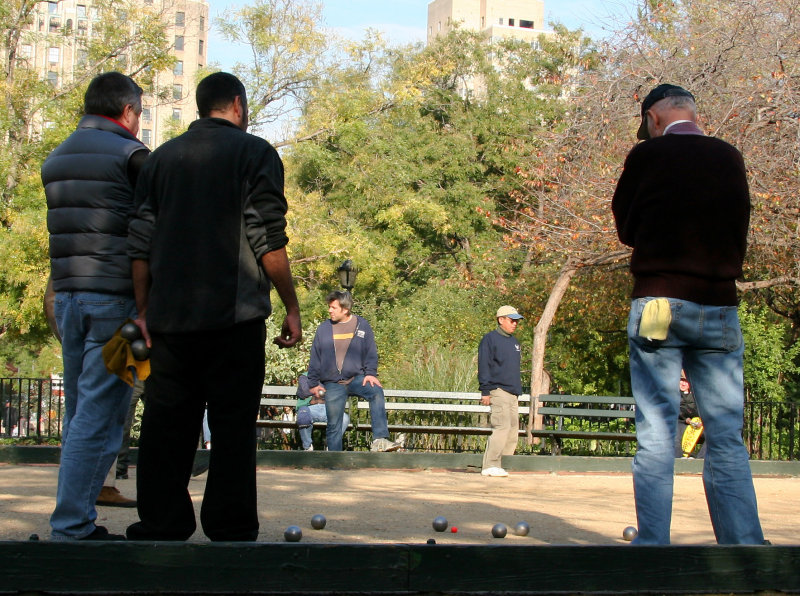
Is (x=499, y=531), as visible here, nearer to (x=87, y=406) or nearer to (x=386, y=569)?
(x=386, y=569)

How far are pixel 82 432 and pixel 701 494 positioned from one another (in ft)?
19.4

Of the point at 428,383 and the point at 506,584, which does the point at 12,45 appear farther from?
the point at 506,584

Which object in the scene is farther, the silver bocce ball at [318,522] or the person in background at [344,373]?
the person in background at [344,373]

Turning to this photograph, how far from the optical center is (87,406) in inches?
178

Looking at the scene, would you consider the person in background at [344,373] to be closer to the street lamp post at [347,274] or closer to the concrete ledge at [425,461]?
the concrete ledge at [425,461]

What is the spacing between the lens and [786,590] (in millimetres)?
3719

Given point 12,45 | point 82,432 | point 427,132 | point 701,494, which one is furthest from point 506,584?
point 427,132

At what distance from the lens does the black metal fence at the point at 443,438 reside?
14859 millimetres

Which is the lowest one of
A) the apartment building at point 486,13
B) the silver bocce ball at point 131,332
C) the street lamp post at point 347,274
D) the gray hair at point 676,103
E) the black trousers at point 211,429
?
the black trousers at point 211,429

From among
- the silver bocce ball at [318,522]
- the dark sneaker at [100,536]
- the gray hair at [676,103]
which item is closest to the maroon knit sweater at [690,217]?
the gray hair at [676,103]

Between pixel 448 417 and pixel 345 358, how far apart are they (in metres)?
4.27

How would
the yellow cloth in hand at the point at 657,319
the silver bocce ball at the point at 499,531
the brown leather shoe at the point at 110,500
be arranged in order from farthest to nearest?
the brown leather shoe at the point at 110,500 → the silver bocce ball at the point at 499,531 → the yellow cloth in hand at the point at 657,319

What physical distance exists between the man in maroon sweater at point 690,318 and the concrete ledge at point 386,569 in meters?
0.47

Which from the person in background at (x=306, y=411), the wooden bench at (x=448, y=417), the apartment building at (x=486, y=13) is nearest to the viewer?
the person in background at (x=306, y=411)
